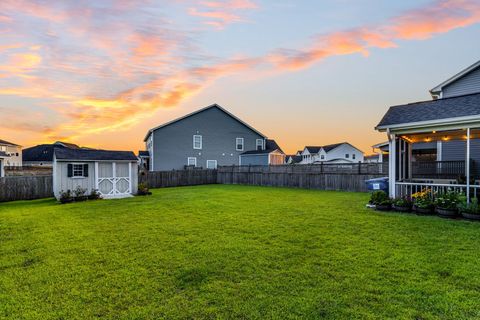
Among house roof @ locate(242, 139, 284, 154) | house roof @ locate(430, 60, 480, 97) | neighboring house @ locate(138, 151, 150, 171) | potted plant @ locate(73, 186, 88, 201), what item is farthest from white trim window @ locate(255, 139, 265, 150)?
potted plant @ locate(73, 186, 88, 201)

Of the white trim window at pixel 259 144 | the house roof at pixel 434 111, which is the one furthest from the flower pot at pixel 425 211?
the white trim window at pixel 259 144

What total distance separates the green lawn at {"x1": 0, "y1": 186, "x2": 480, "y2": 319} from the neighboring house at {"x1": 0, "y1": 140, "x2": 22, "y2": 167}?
48.9 meters

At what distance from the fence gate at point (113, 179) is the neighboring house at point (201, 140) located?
10537 millimetres

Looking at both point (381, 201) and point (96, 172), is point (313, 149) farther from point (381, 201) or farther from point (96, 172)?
point (381, 201)

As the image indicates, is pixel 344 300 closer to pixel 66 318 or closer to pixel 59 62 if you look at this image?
pixel 66 318

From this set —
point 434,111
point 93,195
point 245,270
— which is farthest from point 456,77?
point 93,195

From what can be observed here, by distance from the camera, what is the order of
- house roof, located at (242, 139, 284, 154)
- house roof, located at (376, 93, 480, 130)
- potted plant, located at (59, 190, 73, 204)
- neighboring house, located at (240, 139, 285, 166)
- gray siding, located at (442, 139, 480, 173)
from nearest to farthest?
house roof, located at (376, 93, 480, 130) → gray siding, located at (442, 139, 480, 173) → potted plant, located at (59, 190, 73, 204) → neighboring house, located at (240, 139, 285, 166) → house roof, located at (242, 139, 284, 154)

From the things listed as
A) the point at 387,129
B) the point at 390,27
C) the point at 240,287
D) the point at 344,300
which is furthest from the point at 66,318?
the point at 390,27

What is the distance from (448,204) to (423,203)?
24.6 inches

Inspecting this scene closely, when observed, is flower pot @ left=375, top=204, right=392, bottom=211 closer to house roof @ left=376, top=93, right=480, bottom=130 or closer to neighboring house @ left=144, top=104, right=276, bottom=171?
house roof @ left=376, top=93, right=480, bottom=130

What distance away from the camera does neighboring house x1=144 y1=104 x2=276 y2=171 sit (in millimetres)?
27219

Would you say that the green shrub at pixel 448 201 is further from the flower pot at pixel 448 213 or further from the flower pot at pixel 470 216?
the flower pot at pixel 470 216

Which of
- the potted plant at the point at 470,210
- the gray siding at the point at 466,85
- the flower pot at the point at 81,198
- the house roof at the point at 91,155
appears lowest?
the flower pot at the point at 81,198

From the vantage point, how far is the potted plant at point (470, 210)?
24.0 feet
